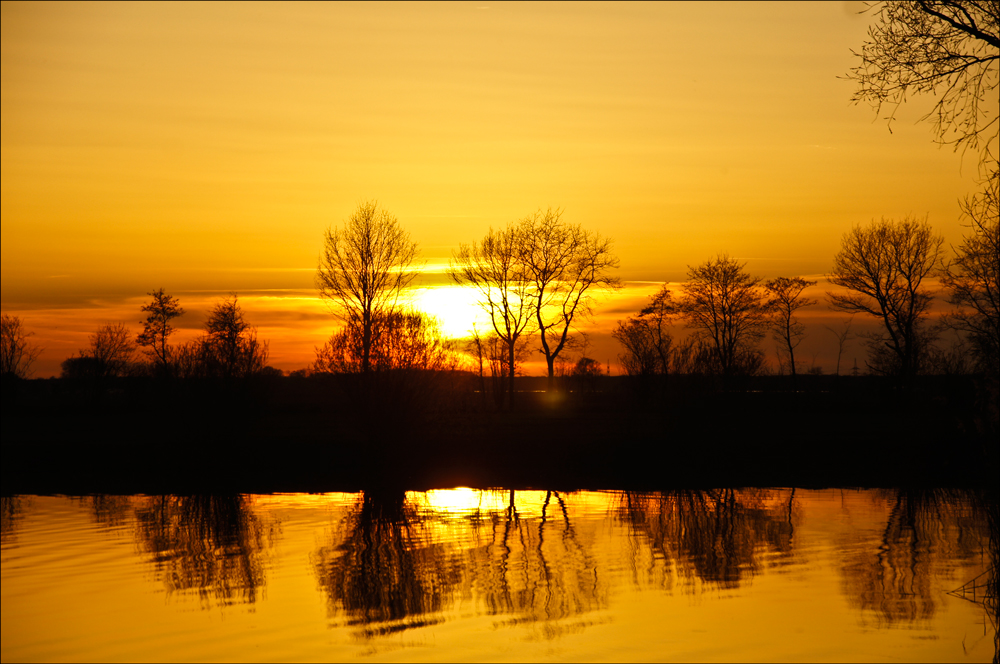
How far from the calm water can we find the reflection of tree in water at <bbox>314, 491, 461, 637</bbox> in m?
0.06

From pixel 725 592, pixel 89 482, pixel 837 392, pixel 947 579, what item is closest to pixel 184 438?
pixel 89 482

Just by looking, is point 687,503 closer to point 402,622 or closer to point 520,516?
point 520,516

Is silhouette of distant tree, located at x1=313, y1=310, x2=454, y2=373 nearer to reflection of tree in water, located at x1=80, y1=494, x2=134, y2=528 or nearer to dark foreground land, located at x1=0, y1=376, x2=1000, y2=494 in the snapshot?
dark foreground land, located at x1=0, y1=376, x2=1000, y2=494

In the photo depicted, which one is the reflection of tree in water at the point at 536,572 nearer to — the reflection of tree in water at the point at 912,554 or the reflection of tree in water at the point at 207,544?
the reflection of tree in water at the point at 207,544

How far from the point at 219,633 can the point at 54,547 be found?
309 inches

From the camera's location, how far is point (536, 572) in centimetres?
1497

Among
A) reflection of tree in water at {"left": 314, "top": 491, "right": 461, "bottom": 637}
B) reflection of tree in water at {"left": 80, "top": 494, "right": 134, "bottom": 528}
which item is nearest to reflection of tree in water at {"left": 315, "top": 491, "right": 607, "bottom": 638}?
reflection of tree in water at {"left": 314, "top": 491, "right": 461, "bottom": 637}

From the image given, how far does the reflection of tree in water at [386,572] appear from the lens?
41.6 feet

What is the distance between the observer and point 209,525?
20.7 meters

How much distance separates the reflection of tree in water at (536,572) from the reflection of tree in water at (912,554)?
4.10 meters

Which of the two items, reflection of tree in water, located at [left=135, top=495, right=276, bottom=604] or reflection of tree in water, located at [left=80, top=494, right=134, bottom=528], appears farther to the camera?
reflection of tree in water, located at [left=80, top=494, right=134, bottom=528]

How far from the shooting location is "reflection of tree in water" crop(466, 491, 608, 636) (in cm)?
1284

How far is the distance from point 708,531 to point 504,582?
252 inches

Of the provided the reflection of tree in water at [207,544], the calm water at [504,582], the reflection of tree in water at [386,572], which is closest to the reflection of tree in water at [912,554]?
the calm water at [504,582]
